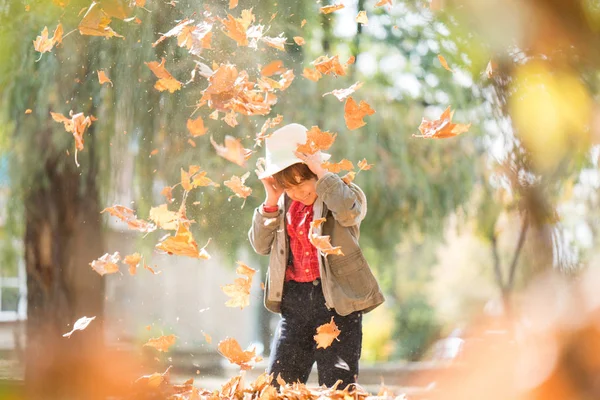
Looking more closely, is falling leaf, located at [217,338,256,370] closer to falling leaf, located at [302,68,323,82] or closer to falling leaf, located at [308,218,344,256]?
falling leaf, located at [308,218,344,256]

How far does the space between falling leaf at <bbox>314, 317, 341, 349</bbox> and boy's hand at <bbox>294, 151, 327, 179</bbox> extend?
46 cm

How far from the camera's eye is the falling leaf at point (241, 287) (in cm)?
270

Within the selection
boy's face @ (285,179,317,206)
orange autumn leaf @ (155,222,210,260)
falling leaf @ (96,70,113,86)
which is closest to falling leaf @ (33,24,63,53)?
falling leaf @ (96,70,113,86)

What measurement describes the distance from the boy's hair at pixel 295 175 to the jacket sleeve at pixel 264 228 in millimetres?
106

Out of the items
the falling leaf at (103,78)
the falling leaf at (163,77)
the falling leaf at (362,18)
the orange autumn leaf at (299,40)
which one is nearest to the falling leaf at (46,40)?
the falling leaf at (103,78)

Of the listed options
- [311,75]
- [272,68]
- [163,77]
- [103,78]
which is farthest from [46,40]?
[311,75]

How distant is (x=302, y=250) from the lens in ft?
7.77

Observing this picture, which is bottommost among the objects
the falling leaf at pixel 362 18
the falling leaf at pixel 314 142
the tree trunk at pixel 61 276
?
the tree trunk at pixel 61 276

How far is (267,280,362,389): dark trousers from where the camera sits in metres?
2.28

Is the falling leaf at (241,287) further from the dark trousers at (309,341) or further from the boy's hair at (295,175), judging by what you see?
the boy's hair at (295,175)

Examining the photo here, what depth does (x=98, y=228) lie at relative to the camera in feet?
16.2

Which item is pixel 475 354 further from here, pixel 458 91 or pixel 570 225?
pixel 458 91

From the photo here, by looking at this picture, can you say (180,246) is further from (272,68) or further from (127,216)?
(272,68)

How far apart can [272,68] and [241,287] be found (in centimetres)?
255
